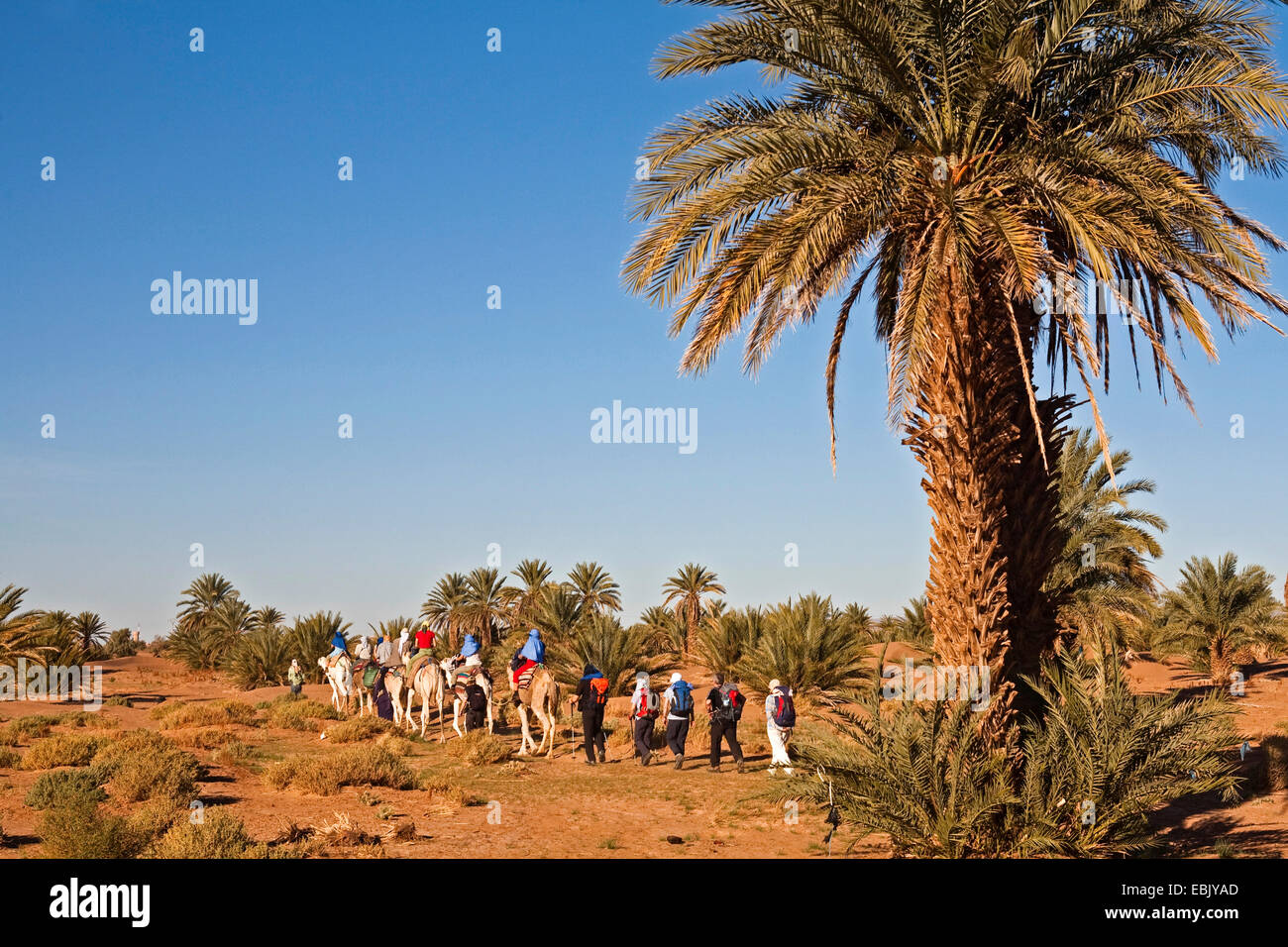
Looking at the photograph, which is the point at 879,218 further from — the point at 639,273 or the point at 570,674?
the point at 570,674

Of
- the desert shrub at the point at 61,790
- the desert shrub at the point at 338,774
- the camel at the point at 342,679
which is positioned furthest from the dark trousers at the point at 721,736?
the camel at the point at 342,679

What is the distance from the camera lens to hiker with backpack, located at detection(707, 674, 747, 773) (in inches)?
652

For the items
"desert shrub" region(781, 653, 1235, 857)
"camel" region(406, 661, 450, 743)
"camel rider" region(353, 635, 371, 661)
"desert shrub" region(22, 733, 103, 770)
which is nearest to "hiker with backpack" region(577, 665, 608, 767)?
"camel" region(406, 661, 450, 743)

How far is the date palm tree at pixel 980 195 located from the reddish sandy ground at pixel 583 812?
10.9 ft

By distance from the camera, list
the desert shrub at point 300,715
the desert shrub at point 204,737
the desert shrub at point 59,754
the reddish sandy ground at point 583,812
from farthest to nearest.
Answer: the desert shrub at point 300,715 → the desert shrub at point 204,737 → the desert shrub at point 59,754 → the reddish sandy ground at point 583,812

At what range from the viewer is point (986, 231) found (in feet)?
32.1

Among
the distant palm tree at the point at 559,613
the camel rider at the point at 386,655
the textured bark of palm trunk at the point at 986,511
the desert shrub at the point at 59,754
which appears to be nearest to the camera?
the textured bark of palm trunk at the point at 986,511

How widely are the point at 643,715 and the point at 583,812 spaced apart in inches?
178

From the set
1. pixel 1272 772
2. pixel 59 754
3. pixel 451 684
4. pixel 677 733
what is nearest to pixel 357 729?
pixel 451 684

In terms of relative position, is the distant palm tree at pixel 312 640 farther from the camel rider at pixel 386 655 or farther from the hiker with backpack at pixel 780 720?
the hiker with backpack at pixel 780 720

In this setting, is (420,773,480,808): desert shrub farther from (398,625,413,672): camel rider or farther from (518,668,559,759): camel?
(398,625,413,672): camel rider

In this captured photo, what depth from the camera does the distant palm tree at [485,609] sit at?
4281 centimetres

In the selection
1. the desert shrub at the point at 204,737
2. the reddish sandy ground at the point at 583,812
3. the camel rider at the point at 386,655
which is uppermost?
the camel rider at the point at 386,655
